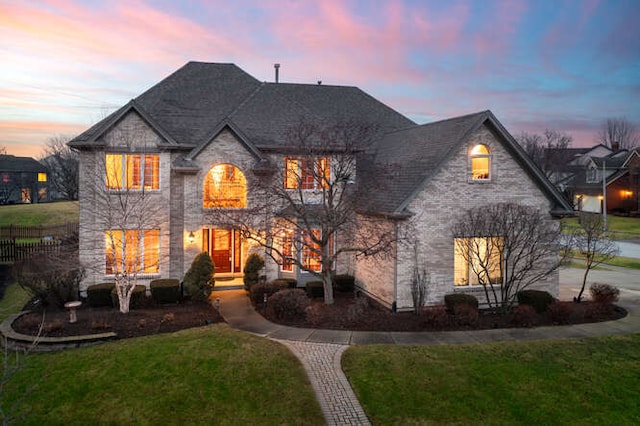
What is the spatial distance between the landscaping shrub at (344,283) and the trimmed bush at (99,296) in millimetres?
9343

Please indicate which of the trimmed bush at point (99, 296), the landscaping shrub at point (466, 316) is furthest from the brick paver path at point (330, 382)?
the trimmed bush at point (99, 296)

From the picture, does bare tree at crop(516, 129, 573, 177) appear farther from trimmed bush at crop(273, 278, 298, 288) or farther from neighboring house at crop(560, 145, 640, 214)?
trimmed bush at crop(273, 278, 298, 288)

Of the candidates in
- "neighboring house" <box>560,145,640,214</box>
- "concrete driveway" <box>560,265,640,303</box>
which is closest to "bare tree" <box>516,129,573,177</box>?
"neighboring house" <box>560,145,640,214</box>

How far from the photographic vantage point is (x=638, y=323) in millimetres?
15422

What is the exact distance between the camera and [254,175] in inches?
790

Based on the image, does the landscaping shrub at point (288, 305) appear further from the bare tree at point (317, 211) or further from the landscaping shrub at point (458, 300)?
the landscaping shrub at point (458, 300)

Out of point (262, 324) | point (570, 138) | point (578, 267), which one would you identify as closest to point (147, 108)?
point (262, 324)

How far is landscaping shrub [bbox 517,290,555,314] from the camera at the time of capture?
645 inches

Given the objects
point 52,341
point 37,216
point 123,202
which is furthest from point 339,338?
point 37,216

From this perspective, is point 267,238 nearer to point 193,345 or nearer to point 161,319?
point 161,319

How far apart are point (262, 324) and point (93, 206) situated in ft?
31.6

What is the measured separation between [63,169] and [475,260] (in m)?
66.0

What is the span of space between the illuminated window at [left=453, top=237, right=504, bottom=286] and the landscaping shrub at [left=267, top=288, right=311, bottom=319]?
6178 millimetres

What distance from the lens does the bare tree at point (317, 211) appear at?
1627 centimetres
